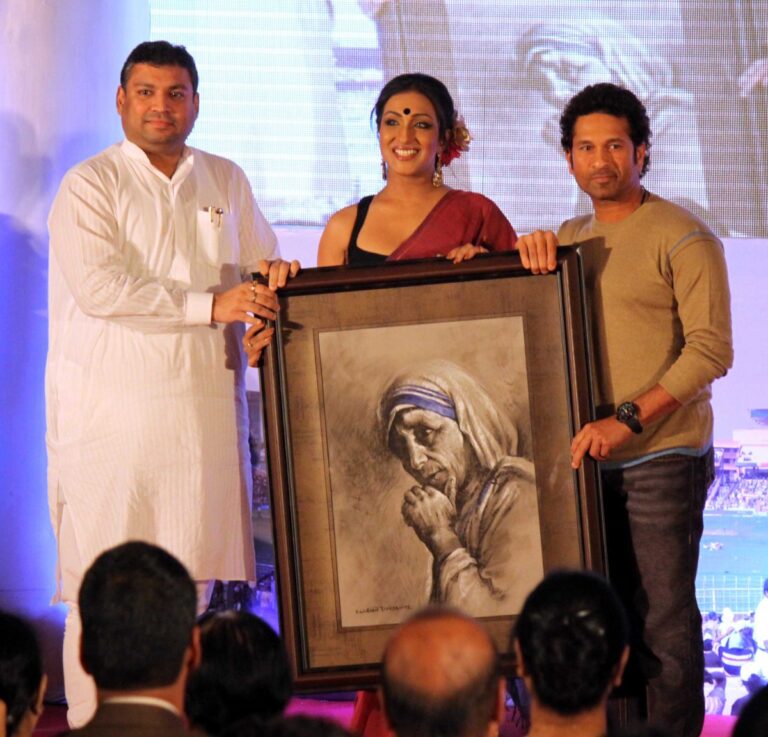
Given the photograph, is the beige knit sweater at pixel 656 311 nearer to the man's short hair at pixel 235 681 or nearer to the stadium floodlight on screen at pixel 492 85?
the man's short hair at pixel 235 681

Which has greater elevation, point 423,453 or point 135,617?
point 423,453

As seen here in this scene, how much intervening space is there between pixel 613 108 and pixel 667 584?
1.23m

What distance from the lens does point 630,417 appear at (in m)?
3.19

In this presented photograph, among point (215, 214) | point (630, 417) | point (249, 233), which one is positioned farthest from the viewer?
point (249, 233)

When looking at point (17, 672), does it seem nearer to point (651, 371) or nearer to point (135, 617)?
point (135, 617)

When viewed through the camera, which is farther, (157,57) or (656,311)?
(157,57)

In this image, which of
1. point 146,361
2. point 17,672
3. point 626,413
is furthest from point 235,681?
point 146,361

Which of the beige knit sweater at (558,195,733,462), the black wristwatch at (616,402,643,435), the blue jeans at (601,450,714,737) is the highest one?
the beige knit sweater at (558,195,733,462)

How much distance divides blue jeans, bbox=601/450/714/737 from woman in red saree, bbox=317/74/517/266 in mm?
751

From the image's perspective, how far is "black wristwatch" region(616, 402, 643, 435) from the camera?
3184 mm

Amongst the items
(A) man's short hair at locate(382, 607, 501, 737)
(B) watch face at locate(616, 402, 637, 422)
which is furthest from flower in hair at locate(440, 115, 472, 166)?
(A) man's short hair at locate(382, 607, 501, 737)

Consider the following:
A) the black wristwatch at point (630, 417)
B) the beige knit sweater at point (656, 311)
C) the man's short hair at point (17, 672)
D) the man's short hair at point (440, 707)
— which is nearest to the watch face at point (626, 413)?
the black wristwatch at point (630, 417)

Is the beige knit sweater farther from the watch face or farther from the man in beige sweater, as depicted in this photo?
the watch face

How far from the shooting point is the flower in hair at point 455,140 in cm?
359
